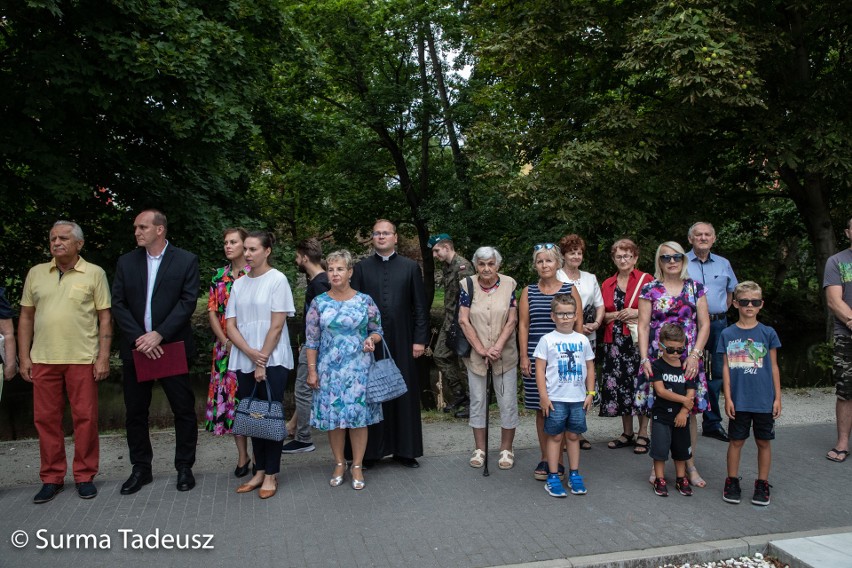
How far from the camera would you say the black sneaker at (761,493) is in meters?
4.78

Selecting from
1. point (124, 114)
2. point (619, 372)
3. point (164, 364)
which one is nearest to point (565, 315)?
point (619, 372)

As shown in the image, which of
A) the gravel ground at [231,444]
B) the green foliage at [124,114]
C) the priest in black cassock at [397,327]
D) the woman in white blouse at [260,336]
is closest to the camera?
the woman in white blouse at [260,336]

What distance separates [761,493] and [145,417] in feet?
15.5

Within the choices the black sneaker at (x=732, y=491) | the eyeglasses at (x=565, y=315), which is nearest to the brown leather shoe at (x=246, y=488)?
the eyeglasses at (x=565, y=315)

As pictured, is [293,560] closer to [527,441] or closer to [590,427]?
[527,441]

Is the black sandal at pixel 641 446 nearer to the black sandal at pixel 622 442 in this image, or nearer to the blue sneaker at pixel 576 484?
the black sandal at pixel 622 442

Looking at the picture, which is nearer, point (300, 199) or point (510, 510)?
point (510, 510)

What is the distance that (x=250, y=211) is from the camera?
10.5 m

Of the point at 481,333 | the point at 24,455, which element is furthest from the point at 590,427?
the point at 24,455

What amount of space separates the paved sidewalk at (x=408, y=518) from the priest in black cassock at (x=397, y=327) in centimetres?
23

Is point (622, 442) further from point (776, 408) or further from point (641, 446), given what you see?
point (776, 408)

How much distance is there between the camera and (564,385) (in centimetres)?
504

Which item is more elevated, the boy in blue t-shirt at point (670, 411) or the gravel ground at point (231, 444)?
the boy in blue t-shirt at point (670, 411)

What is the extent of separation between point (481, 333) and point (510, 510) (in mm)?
1510
